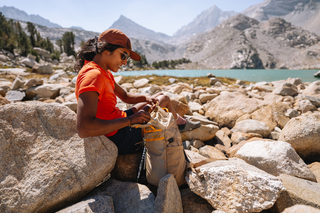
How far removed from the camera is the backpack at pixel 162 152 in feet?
7.25

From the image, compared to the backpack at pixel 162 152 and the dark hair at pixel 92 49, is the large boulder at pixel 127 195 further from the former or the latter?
the dark hair at pixel 92 49

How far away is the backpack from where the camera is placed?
2209 mm

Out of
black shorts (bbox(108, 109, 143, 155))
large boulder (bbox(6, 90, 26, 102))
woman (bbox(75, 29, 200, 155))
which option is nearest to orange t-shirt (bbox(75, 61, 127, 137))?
woman (bbox(75, 29, 200, 155))

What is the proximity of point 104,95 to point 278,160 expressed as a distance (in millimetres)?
3001

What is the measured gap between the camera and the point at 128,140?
8.38 ft

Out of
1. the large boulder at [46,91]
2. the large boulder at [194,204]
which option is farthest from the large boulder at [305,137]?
the large boulder at [46,91]

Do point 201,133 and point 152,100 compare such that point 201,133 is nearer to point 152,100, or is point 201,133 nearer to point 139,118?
point 152,100

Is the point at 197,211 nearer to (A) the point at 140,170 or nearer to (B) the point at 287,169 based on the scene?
(A) the point at 140,170

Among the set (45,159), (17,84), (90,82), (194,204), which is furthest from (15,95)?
(194,204)

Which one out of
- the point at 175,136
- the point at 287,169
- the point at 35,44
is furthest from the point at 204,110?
the point at 35,44

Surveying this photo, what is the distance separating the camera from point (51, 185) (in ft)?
5.96

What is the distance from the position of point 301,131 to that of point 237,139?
143 centimetres

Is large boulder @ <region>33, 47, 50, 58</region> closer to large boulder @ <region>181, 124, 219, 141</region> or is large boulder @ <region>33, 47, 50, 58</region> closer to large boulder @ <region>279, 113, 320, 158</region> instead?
large boulder @ <region>181, 124, 219, 141</region>

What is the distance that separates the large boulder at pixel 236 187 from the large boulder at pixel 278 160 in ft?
2.51
